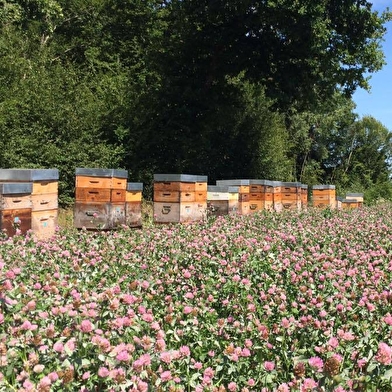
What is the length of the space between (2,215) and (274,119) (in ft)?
49.4

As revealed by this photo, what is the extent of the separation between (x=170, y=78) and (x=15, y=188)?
10122mm

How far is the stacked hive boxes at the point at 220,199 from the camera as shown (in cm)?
954

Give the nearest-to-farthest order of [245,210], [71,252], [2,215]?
[71,252] → [2,215] → [245,210]

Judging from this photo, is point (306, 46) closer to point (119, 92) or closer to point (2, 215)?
point (119, 92)

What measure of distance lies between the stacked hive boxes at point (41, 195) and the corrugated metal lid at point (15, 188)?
0.16 meters

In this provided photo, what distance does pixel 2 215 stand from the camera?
5145mm

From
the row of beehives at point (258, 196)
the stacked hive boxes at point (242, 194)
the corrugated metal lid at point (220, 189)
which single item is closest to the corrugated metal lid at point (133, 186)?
the row of beehives at point (258, 196)

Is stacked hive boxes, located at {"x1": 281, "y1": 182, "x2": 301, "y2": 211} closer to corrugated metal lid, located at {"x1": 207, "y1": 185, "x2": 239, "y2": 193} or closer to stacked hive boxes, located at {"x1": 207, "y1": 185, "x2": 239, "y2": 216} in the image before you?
corrugated metal lid, located at {"x1": 207, "y1": 185, "x2": 239, "y2": 193}

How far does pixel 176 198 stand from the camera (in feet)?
27.1

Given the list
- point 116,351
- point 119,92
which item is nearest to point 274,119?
point 119,92

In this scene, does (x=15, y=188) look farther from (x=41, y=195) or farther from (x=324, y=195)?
(x=324, y=195)

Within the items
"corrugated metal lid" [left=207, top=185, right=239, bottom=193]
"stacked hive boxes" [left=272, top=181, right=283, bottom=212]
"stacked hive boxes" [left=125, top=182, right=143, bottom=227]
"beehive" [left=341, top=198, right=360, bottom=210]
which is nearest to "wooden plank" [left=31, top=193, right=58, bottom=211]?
"stacked hive boxes" [left=125, top=182, right=143, bottom=227]

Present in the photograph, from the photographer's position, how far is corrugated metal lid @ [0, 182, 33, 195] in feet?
16.9

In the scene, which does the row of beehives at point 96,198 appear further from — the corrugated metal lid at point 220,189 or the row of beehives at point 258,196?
the corrugated metal lid at point 220,189
